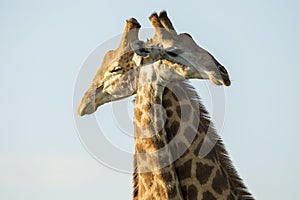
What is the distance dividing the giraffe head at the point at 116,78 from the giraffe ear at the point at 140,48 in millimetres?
194

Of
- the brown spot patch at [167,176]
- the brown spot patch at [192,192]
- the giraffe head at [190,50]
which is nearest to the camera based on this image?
the giraffe head at [190,50]

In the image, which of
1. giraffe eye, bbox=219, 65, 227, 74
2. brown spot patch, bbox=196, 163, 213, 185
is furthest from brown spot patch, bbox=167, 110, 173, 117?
giraffe eye, bbox=219, 65, 227, 74

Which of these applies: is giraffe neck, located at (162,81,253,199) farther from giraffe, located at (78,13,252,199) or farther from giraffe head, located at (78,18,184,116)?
giraffe head, located at (78,18,184,116)

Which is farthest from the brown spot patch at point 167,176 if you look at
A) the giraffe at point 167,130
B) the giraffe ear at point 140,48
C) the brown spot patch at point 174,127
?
the giraffe ear at point 140,48

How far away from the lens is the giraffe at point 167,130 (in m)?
6.51

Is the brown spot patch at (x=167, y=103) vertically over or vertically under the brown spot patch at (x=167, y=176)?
over

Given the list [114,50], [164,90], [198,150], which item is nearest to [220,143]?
[198,150]

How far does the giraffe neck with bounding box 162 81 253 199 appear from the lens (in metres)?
6.68

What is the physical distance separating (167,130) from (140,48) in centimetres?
81

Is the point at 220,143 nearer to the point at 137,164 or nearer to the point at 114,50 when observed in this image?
the point at 137,164

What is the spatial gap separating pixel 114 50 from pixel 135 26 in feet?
1.07

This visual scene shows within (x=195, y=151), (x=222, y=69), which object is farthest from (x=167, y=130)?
(x=222, y=69)

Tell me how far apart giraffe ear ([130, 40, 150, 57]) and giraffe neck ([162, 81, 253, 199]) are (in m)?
0.46

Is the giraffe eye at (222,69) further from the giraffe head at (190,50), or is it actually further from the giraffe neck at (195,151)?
the giraffe neck at (195,151)
